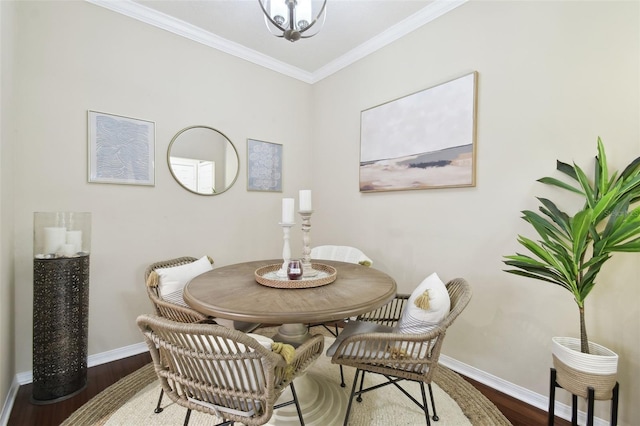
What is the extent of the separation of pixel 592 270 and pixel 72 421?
113 inches

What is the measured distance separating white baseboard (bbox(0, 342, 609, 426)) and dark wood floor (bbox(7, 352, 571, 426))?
1.4 inches

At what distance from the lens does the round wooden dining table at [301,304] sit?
116 centimetres

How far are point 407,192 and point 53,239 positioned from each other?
8.46 feet

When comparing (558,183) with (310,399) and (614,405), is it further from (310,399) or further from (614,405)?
(310,399)

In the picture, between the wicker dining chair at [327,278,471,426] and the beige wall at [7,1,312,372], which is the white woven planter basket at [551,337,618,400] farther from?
the beige wall at [7,1,312,372]

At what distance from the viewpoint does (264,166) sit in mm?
3164

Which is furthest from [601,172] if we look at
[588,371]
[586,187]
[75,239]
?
[75,239]

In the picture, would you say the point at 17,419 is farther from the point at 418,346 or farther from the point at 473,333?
the point at 473,333

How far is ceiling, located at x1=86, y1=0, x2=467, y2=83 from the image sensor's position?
7.51 feet

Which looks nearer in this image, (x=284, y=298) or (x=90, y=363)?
(x=284, y=298)

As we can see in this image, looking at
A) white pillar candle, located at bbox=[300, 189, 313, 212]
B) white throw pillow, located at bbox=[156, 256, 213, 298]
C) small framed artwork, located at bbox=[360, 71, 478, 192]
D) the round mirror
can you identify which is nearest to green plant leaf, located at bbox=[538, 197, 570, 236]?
small framed artwork, located at bbox=[360, 71, 478, 192]

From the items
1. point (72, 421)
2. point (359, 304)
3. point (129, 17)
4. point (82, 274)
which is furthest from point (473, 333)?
point (129, 17)

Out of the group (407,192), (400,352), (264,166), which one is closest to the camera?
(400,352)

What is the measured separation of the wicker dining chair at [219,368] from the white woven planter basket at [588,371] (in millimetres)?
1318
